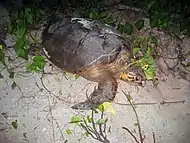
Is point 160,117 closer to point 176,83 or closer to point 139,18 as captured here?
point 176,83

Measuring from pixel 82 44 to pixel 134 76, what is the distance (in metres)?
0.30

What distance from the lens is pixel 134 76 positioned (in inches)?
74.5

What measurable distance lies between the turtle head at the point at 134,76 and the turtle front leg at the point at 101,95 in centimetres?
6

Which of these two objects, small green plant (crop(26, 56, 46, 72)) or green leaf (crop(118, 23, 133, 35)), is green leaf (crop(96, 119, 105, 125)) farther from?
green leaf (crop(118, 23, 133, 35))

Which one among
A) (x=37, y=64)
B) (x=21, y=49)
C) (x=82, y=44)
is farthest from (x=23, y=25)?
(x=82, y=44)

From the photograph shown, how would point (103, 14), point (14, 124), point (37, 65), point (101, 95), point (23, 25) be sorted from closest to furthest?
point (14, 124), point (101, 95), point (37, 65), point (23, 25), point (103, 14)

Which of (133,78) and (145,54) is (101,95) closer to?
(133,78)

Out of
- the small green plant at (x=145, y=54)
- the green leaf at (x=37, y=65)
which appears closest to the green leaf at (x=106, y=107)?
the small green plant at (x=145, y=54)

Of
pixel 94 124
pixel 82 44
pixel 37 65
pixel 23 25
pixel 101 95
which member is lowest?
pixel 94 124

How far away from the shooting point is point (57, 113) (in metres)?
1.82

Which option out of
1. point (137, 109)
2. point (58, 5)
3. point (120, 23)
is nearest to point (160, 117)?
point (137, 109)

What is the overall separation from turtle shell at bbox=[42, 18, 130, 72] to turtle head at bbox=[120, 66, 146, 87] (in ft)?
0.34

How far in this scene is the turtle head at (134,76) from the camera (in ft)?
6.22

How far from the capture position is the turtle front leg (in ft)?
6.02
